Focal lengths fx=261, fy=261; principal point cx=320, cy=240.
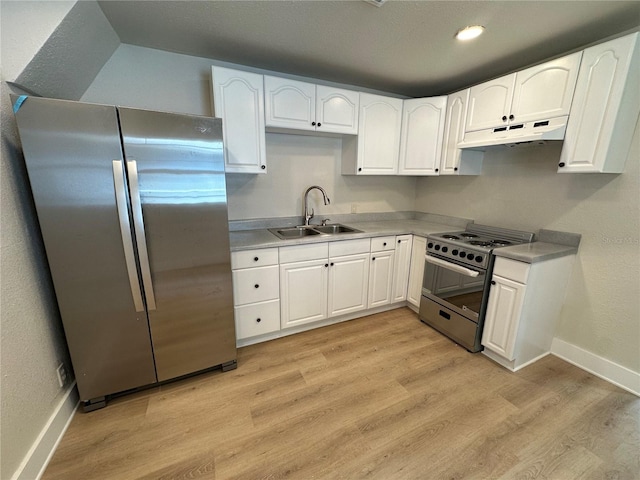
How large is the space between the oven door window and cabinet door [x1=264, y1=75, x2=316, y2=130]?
176 cm

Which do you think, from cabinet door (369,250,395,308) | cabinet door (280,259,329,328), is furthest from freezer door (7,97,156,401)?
cabinet door (369,250,395,308)

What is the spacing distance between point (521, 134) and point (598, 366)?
1845mm

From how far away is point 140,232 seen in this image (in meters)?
1.49

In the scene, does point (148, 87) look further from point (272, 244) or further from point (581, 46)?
point (581, 46)

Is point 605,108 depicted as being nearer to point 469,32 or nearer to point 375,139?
point 469,32

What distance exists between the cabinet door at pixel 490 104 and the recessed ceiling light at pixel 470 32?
1.70 feet

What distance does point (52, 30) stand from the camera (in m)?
1.28

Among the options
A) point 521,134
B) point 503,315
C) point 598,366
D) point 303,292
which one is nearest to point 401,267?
point 503,315

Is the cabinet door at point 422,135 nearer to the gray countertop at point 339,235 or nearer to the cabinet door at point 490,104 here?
the cabinet door at point 490,104

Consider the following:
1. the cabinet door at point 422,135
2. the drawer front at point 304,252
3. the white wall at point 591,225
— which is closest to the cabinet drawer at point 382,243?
the drawer front at point 304,252

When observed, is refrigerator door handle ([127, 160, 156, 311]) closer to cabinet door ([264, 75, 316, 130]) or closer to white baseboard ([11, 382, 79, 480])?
white baseboard ([11, 382, 79, 480])

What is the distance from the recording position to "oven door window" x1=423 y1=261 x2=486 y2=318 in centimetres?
211

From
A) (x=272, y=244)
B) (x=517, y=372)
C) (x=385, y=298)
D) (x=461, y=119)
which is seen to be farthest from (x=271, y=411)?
(x=461, y=119)

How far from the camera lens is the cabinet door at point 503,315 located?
188 cm
